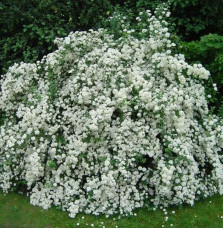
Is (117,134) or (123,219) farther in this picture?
(117,134)

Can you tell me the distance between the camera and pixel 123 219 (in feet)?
20.3

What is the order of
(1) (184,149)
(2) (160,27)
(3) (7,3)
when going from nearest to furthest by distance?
(1) (184,149) → (2) (160,27) → (3) (7,3)

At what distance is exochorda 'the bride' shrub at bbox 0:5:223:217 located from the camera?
6242 mm

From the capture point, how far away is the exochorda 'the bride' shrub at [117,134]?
6.24 meters

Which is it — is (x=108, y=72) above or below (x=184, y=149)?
above

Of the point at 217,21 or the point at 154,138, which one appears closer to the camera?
the point at 154,138

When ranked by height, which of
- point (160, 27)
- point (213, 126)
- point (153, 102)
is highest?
point (160, 27)

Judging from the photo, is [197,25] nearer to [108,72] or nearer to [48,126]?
[108,72]

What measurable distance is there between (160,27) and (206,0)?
7.89 feet

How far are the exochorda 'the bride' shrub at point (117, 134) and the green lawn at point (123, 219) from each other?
0.13 meters

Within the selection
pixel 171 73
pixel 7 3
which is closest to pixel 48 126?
pixel 171 73

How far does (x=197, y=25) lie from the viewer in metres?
9.23

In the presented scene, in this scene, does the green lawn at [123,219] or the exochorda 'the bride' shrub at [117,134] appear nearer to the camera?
the green lawn at [123,219]

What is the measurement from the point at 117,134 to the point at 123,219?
4.22ft
